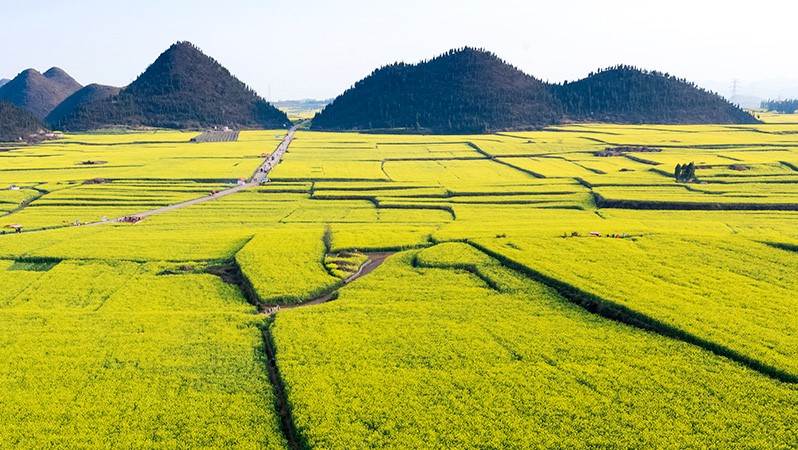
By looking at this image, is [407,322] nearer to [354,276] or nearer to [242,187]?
[354,276]

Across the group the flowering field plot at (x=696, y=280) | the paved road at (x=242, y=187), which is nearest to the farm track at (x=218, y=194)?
the paved road at (x=242, y=187)

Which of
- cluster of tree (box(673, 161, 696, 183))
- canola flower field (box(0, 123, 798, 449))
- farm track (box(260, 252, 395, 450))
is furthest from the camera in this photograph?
cluster of tree (box(673, 161, 696, 183))

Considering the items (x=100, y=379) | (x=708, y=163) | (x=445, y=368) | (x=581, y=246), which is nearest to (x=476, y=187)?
(x=581, y=246)

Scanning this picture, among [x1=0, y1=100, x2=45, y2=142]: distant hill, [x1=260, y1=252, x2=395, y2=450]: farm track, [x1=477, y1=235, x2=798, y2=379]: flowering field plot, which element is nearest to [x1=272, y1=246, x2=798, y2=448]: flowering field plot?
[x1=260, y1=252, x2=395, y2=450]: farm track

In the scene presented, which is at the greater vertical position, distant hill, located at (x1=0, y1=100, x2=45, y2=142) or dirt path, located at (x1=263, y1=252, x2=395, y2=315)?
distant hill, located at (x1=0, y1=100, x2=45, y2=142)

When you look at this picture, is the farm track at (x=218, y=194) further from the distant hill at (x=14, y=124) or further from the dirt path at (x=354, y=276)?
the distant hill at (x=14, y=124)

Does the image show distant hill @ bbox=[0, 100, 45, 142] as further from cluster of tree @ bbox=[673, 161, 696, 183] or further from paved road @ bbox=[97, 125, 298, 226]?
cluster of tree @ bbox=[673, 161, 696, 183]
